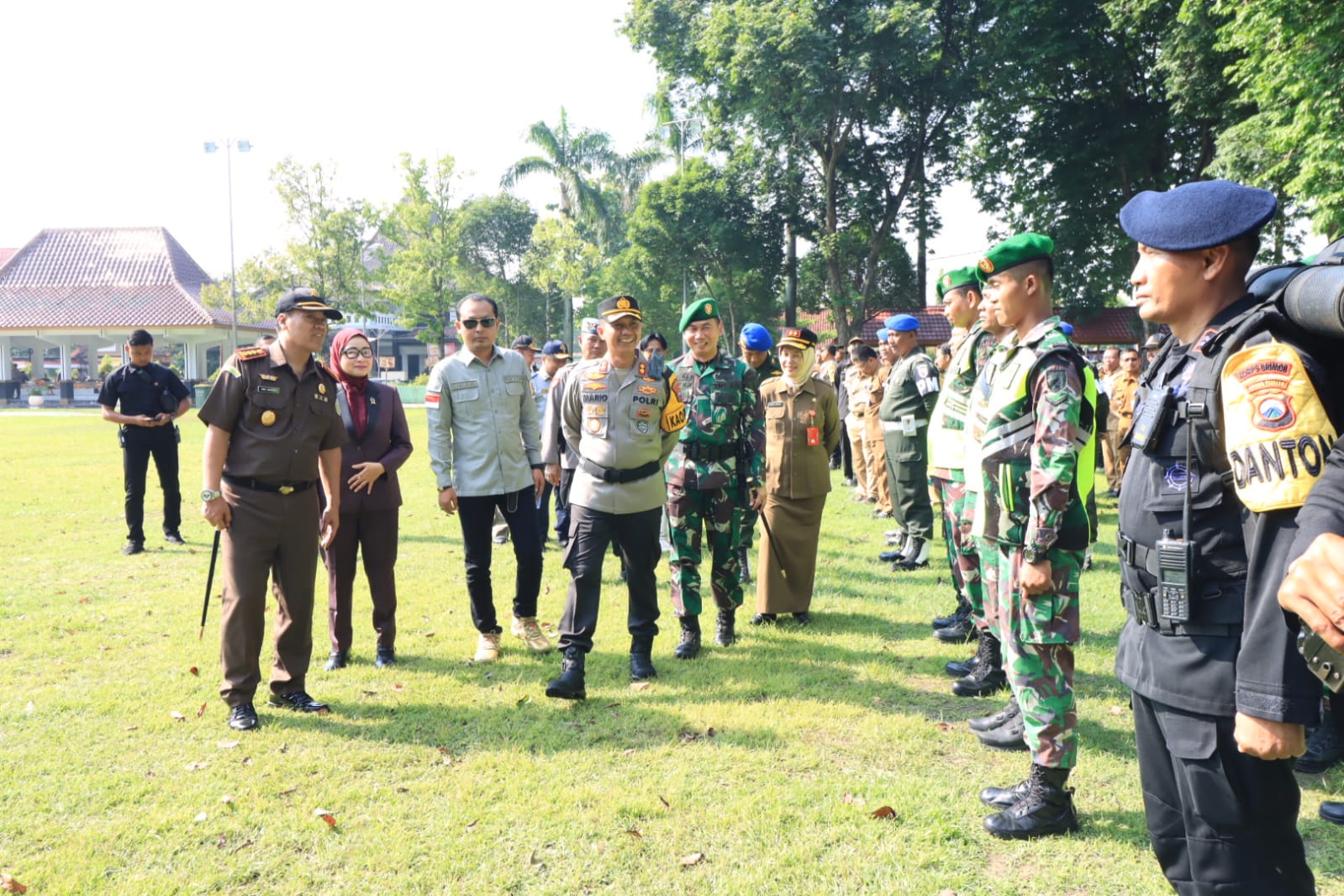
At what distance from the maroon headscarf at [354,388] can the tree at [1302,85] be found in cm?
1529

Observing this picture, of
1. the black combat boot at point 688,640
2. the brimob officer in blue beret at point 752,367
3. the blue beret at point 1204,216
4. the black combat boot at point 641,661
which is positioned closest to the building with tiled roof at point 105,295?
the brimob officer in blue beret at point 752,367

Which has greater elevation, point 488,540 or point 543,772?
point 488,540

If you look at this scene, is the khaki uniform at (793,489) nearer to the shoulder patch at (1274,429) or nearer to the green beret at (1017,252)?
the green beret at (1017,252)

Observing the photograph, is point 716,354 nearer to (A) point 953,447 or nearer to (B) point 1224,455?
(A) point 953,447

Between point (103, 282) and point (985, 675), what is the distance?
5580 centimetres

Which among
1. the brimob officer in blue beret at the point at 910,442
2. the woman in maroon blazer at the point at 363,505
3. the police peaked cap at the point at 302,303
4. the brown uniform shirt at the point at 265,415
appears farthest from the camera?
the brimob officer in blue beret at the point at 910,442

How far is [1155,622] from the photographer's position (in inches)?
89.1

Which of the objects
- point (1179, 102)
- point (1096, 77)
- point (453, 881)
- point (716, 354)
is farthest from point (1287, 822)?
point (1096, 77)

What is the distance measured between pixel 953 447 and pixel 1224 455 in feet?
12.5

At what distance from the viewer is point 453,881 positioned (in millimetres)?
3281

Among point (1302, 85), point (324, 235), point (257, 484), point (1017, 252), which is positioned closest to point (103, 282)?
point (324, 235)

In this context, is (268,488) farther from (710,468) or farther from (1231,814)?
(1231,814)

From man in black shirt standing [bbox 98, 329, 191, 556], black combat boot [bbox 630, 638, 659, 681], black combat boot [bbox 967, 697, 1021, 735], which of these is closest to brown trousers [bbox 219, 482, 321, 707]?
black combat boot [bbox 630, 638, 659, 681]

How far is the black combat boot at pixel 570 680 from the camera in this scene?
16.5 ft
